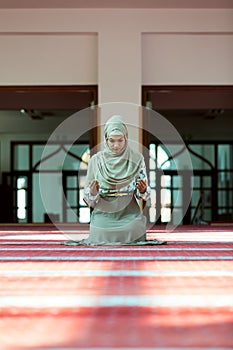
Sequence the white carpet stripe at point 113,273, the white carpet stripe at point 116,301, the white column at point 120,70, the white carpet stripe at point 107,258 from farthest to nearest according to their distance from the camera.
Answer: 1. the white column at point 120,70
2. the white carpet stripe at point 107,258
3. the white carpet stripe at point 113,273
4. the white carpet stripe at point 116,301

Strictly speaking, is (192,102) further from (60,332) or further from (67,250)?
(60,332)

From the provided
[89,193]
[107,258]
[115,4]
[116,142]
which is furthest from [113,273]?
[115,4]

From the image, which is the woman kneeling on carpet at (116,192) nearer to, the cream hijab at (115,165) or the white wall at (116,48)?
the cream hijab at (115,165)

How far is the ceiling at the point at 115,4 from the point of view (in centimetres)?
823

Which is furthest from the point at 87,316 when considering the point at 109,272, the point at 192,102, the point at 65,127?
the point at 65,127

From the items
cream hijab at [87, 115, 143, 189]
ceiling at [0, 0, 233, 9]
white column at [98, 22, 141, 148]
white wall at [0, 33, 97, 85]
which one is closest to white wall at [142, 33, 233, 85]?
white column at [98, 22, 141, 148]

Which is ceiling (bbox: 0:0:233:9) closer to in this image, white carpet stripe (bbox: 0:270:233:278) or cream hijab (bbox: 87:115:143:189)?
cream hijab (bbox: 87:115:143:189)

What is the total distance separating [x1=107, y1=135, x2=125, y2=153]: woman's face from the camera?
5.17m

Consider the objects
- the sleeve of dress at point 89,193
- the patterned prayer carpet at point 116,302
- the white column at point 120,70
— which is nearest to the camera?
the patterned prayer carpet at point 116,302

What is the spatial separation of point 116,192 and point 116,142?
375mm

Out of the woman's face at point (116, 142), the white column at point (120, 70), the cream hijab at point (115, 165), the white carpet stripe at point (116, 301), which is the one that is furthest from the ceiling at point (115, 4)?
the white carpet stripe at point (116, 301)

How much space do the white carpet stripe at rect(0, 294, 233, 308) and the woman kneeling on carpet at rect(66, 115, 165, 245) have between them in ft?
8.79

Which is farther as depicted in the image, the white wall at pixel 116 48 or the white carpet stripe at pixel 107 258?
the white wall at pixel 116 48

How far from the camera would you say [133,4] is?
8.36m
